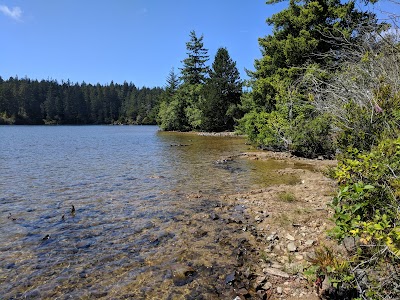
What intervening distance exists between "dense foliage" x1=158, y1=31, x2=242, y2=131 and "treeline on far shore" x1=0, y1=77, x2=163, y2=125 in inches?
1586

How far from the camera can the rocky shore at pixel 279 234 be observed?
5445 millimetres

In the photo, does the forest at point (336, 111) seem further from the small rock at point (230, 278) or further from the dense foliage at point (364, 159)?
the small rock at point (230, 278)

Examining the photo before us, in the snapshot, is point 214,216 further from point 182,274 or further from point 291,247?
point 182,274

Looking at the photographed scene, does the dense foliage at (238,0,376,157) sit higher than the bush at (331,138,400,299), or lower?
higher

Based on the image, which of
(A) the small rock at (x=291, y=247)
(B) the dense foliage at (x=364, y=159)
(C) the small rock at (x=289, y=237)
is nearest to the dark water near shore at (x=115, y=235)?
(A) the small rock at (x=291, y=247)

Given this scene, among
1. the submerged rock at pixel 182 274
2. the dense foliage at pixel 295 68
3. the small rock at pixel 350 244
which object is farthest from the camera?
the dense foliage at pixel 295 68

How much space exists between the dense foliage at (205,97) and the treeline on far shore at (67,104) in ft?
132

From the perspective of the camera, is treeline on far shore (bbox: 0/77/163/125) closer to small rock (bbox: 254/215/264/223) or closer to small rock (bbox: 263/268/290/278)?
small rock (bbox: 254/215/264/223)

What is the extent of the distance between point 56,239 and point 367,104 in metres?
9.07

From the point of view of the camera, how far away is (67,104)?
134000 millimetres

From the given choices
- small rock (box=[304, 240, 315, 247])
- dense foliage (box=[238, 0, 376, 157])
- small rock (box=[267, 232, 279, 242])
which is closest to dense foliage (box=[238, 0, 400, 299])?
small rock (box=[304, 240, 315, 247])

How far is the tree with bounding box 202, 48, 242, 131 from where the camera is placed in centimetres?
5250

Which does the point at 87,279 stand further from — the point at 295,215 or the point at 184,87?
the point at 184,87

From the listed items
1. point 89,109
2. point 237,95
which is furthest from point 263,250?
point 89,109
